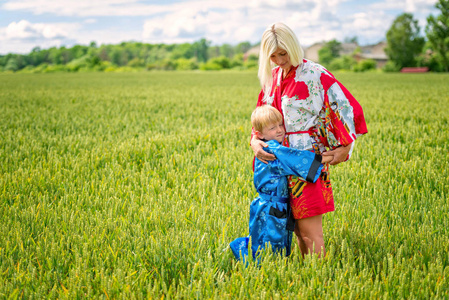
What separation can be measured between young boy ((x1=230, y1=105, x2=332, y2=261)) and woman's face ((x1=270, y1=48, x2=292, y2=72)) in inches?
11.9

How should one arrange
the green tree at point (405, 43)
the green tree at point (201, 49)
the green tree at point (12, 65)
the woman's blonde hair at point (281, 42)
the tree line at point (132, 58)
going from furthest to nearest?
the green tree at point (201, 49), the green tree at point (12, 65), the tree line at point (132, 58), the green tree at point (405, 43), the woman's blonde hair at point (281, 42)

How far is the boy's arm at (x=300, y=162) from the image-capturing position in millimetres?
2090

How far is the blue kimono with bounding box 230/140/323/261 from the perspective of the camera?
2.10 metres

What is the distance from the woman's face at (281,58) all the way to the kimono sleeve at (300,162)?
1.85ft

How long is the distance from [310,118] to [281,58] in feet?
1.43

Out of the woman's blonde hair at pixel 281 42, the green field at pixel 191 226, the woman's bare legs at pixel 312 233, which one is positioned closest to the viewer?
the green field at pixel 191 226

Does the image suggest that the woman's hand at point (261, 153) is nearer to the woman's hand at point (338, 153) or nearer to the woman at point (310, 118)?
the woman at point (310, 118)

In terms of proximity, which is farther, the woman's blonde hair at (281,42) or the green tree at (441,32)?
the green tree at (441,32)

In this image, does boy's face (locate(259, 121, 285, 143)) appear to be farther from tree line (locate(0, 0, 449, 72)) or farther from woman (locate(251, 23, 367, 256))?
tree line (locate(0, 0, 449, 72))

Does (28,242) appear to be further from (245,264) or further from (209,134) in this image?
(209,134)

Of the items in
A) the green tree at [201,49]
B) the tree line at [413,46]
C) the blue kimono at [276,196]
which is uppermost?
the green tree at [201,49]

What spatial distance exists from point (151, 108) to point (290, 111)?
30.1ft

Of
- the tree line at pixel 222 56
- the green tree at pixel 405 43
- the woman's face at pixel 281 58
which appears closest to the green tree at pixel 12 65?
the tree line at pixel 222 56

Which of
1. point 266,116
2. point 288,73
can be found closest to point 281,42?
point 288,73
